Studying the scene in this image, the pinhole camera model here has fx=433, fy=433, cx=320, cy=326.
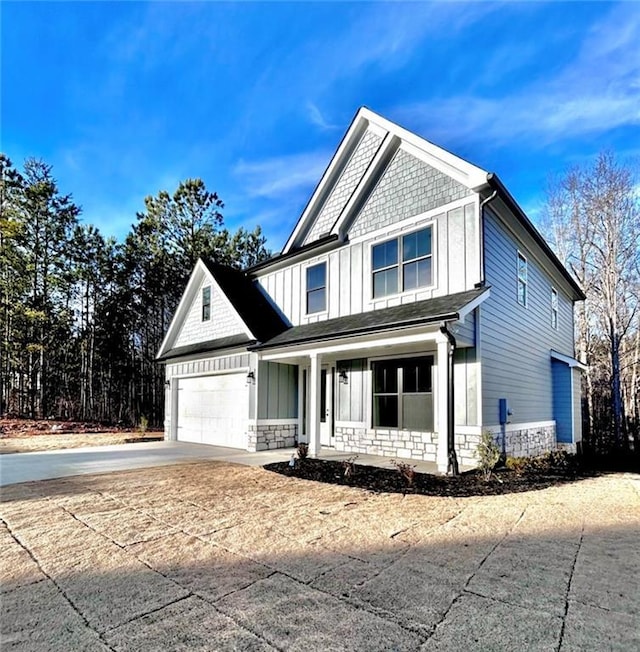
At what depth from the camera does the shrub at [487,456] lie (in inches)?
279

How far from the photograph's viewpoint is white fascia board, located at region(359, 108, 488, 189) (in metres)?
8.46

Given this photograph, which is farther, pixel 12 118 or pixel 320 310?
pixel 320 310

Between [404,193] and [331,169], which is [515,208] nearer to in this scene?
[404,193]

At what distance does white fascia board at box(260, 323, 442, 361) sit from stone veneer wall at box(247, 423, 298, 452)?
1.80 metres

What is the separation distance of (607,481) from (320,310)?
7.04 meters

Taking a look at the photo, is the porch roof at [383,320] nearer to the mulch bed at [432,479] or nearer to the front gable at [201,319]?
the front gable at [201,319]

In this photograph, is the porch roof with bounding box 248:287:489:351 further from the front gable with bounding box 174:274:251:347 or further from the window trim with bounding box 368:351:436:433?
the front gable with bounding box 174:274:251:347

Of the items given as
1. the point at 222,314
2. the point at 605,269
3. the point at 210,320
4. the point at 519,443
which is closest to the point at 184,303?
the point at 210,320

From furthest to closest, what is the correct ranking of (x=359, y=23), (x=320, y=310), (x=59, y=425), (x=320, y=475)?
(x=59, y=425)
(x=320, y=310)
(x=359, y=23)
(x=320, y=475)

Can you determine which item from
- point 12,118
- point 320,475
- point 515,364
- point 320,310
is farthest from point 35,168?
point 515,364

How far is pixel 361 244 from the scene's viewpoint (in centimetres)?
1058

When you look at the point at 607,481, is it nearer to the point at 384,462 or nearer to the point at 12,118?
the point at 384,462

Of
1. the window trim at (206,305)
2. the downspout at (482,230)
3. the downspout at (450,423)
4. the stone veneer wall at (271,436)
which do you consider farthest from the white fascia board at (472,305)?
the window trim at (206,305)

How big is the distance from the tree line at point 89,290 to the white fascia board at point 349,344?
12.4 metres
